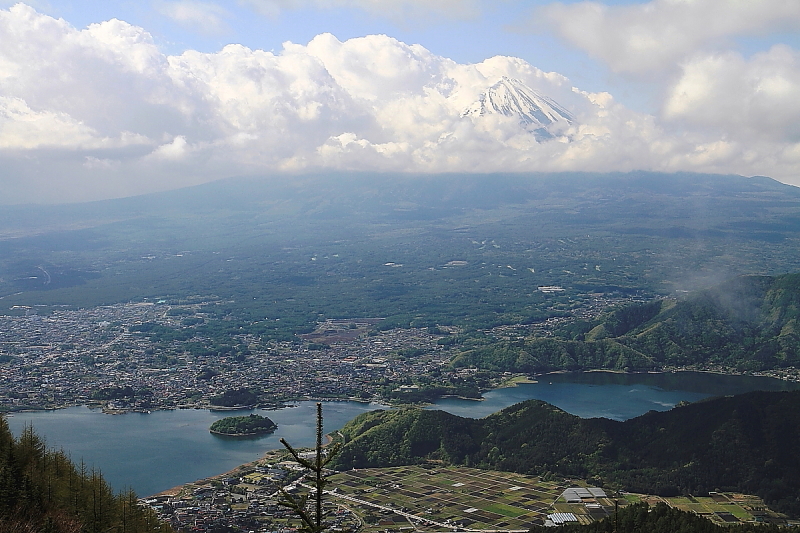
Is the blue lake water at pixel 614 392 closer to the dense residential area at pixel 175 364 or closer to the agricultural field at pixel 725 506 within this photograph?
the dense residential area at pixel 175 364

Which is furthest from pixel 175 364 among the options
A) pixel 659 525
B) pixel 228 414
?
pixel 659 525

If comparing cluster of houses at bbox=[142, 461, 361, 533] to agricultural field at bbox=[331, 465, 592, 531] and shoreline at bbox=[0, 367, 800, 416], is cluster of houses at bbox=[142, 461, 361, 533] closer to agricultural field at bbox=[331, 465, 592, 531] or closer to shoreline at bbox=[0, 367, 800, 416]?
agricultural field at bbox=[331, 465, 592, 531]

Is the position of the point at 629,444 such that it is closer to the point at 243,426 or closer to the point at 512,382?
the point at 243,426

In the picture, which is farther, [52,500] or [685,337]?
[685,337]

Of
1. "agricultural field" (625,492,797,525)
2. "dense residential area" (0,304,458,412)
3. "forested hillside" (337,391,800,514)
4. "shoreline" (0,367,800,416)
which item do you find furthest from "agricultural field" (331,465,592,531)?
"dense residential area" (0,304,458,412)

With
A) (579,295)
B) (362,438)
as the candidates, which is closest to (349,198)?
(579,295)

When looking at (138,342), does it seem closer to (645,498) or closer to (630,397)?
(630,397)
